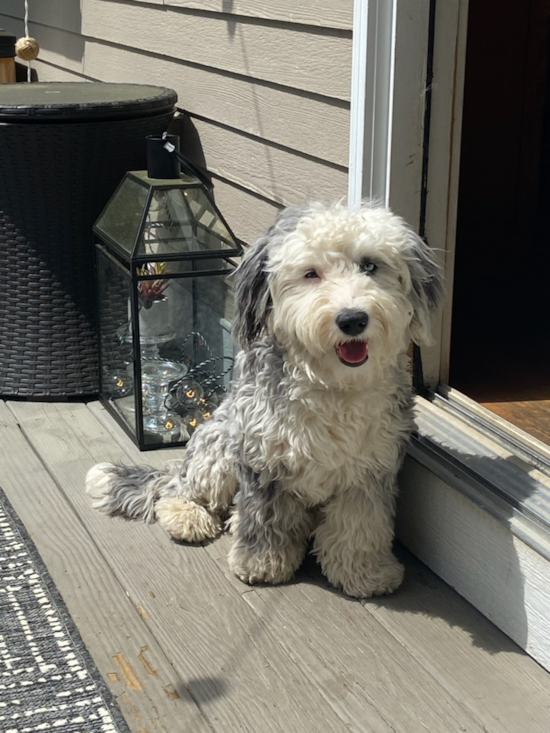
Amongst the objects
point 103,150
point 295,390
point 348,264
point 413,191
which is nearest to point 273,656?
point 295,390

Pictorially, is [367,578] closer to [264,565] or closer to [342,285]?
[264,565]

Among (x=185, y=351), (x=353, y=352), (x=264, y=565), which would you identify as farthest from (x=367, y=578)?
(x=185, y=351)

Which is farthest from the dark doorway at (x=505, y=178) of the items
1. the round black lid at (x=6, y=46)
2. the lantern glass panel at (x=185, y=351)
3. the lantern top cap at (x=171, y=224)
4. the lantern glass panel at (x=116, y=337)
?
the round black lid at (x=6, y=46)

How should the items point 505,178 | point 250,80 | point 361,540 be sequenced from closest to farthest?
1. point 361,540
2. point 250,80
3. point 505,178

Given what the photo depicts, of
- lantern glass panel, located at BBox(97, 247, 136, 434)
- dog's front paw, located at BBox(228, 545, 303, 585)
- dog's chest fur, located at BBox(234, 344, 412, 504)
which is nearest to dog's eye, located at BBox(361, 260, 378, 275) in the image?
dog's chest fur, located at BBox(234, 344, 412, 504)

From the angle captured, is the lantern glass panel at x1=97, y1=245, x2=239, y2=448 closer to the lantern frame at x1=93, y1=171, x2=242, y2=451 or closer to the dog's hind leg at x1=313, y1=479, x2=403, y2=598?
the lantern frame at x1=93, y1=171, x2=242, y2=451

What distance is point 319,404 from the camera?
2484 millimetres

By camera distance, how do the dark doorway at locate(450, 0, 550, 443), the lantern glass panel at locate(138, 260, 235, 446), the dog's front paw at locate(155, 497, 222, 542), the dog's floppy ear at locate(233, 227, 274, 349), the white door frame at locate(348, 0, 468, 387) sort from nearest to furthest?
the dog's floppy ear at locate(233, 227, 274, 349)
the white door frame at locate(348, 0, 468, 387)
the dog's front paw at locate(155, 497, 222, 542)
the lantern glass panel at locate(138, 260, 235, 446)
the dark doorway at locate(450, 0, 550, 443)

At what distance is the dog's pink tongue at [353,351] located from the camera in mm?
2293

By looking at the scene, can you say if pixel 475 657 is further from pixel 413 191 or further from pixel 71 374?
pixel 71 374

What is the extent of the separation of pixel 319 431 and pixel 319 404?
0.24 feet

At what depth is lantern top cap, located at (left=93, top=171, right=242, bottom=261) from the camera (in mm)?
3348

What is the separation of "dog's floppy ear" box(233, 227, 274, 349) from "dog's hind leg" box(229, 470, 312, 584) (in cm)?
44

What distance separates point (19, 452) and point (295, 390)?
1.47 meters
